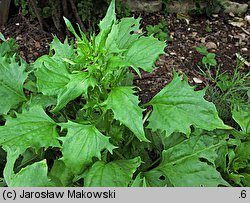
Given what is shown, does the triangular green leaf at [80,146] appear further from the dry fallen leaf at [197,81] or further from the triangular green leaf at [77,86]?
the dry fallen leaf at [197,81]

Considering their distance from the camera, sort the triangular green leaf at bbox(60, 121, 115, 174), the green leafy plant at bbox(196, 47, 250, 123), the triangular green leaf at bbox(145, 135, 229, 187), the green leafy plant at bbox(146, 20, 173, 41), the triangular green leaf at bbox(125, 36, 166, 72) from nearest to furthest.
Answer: the triangular green leaf at bbox(60, 121, 115, 174)
the triangular green leaf at bbox(125, 36, 166, 72)
the triangular green leaf at bbox(145, 135, 229, 187)
the green leafy plant at bbox(196, 47, 250, 123)
the green leafy plant at bbox(146, 20, 173, 41)

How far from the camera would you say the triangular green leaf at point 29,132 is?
1924mm

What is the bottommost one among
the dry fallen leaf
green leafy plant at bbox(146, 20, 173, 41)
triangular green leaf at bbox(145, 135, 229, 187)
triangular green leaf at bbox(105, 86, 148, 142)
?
the dry fallen leaf

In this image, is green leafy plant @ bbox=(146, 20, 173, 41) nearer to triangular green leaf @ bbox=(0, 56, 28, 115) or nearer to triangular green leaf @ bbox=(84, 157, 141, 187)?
triangular green leaf @ bbox=(0, 56, 28, 115)

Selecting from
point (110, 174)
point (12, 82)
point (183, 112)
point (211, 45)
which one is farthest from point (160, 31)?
point (110, 174)

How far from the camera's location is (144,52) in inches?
80.1

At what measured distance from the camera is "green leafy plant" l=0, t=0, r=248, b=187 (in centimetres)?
183

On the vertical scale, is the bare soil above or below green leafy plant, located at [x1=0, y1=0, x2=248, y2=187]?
below

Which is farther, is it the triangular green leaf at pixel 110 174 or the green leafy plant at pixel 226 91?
the green leafy plant at pixel 226 91

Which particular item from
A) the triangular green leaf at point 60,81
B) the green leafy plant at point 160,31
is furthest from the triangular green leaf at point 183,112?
the green leafy plant at point 160,31

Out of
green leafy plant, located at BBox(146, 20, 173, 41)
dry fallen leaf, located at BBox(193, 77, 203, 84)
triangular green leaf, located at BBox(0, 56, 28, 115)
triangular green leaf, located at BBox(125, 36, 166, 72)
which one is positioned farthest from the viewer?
green leafy plant, located at BBox(146, 20, 173, 41)

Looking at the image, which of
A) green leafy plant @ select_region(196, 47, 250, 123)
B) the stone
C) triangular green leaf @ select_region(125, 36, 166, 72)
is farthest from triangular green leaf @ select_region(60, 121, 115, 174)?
the stone

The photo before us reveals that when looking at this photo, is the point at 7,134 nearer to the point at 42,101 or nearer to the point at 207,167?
the point at 42,101

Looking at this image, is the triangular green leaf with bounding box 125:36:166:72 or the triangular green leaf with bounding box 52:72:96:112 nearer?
the triangular green leaf with bounding box 52:72:96:112
